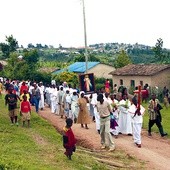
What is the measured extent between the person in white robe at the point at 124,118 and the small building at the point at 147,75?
21.5 metres

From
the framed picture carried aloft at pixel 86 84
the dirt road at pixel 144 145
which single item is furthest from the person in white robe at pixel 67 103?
the dirt road at pixel 144 145

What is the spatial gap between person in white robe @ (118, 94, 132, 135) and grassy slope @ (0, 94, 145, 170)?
2416 mm

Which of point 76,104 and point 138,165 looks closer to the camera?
point 138,165

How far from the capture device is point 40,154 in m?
12.7

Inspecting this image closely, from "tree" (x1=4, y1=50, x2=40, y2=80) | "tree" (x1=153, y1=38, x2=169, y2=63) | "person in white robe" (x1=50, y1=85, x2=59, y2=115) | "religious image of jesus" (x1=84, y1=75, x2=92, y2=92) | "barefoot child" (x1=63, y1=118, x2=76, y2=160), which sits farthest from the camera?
"tree" (x1=153, y1=38, x2=169, y2=63)

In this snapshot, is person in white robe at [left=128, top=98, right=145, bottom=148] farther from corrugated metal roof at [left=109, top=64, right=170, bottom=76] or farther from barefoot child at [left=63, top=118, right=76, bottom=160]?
corrugated metal roof at [left=109, top=64, right=170, bottom=76]

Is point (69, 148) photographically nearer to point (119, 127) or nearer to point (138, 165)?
point (138, 165)

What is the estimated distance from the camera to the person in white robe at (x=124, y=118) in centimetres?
1698

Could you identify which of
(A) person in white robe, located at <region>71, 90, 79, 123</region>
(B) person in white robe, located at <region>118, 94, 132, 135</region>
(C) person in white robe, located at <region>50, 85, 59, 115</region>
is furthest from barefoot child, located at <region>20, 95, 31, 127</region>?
(C) person in white robe, located at <region>50, 85, 59, 115</region>

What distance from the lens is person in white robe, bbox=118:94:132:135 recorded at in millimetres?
16984

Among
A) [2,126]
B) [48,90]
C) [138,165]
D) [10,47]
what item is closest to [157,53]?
[10,47]

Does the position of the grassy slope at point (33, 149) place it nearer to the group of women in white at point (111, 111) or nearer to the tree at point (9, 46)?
the group of women in white at point (111, 111)

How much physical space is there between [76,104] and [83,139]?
4.26 m

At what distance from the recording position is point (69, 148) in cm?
1181
